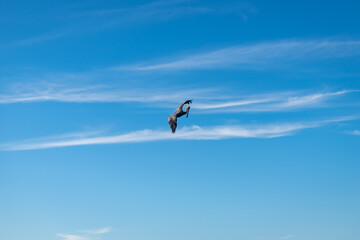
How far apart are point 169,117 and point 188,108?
4.61m

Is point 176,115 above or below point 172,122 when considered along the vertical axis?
above

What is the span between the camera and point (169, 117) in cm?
6906

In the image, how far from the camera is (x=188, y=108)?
229ft

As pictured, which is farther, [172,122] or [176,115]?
[176,115]
